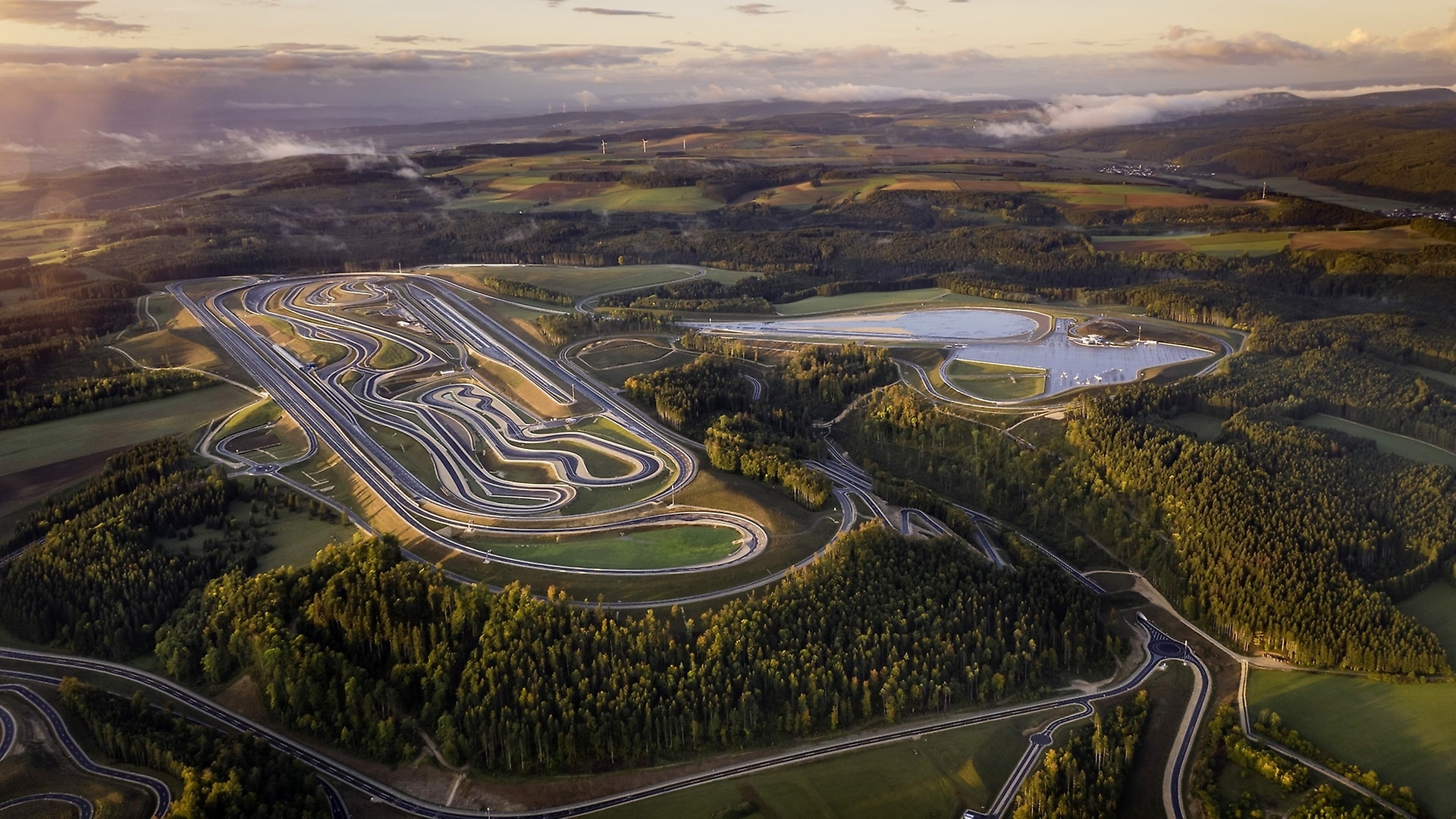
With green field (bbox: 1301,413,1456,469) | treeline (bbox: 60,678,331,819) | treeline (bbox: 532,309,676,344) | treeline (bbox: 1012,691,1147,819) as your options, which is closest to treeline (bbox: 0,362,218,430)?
treeline (bbox: 532,309,676,344)

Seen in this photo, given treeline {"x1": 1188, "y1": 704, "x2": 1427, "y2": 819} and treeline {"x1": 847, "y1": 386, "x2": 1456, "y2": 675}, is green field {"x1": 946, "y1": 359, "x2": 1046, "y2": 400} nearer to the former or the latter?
treeline {"x1": 847, "y1": 386, "x2": 1456, "y2": 675}

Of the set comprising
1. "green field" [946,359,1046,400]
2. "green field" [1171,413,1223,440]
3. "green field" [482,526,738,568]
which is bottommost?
"green field" [482,526,738,568]

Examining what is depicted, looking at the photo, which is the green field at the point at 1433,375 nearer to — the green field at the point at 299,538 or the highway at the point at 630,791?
the highway at the point at 630,791

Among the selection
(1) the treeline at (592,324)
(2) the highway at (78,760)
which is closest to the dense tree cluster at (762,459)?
(1) the treeline at (592,324)

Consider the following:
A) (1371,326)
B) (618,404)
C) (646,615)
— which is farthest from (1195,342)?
(646,615)

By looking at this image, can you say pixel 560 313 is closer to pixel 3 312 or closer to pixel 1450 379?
pixel 3 312

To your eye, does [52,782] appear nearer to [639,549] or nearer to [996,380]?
[639,549]

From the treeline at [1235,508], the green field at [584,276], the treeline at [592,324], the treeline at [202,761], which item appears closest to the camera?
the treeline at [202,761]

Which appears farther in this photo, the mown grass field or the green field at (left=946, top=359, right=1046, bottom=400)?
the mown grass field
